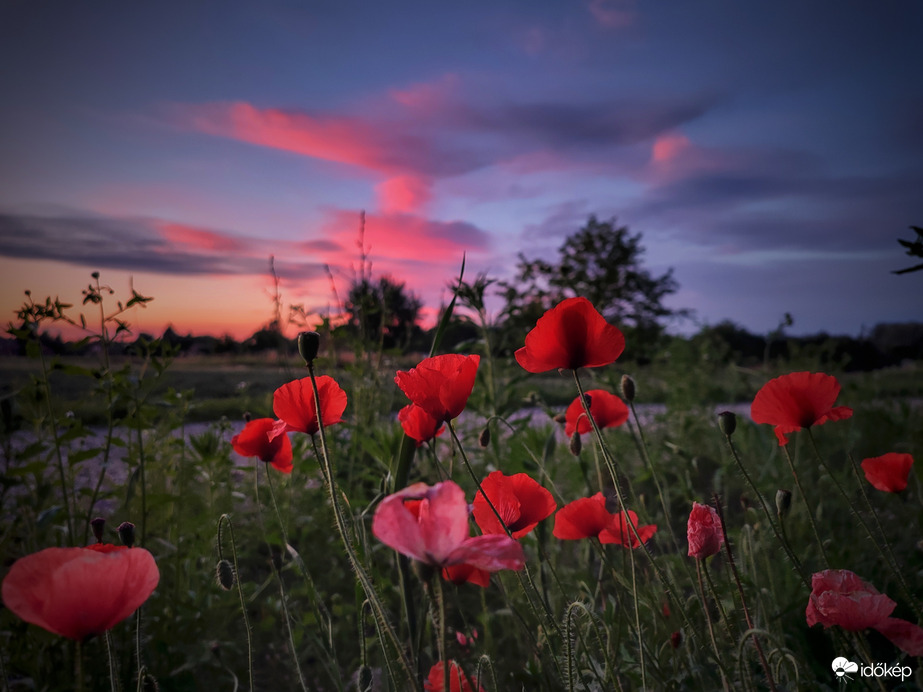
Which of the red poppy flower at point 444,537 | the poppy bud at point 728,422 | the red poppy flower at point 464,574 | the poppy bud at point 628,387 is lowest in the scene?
the red poppy flower at point 464,574

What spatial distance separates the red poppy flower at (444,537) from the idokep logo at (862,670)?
0.76 meters

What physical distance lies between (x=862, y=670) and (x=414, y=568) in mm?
980

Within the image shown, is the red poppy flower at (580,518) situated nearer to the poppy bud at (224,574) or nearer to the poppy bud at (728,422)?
the poppy bud at (728,422)

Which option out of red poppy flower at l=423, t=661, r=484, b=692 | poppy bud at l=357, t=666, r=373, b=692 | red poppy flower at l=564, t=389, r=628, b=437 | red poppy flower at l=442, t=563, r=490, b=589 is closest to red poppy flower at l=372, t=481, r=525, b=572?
poppy bud at l=357, t=666, r=373, b=692

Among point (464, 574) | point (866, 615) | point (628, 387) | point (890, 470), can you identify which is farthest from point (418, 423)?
point (890, 470)

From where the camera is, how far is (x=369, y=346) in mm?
2762

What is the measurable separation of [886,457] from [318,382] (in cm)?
124

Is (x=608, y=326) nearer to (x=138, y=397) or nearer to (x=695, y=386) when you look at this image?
(x=138, y=397)

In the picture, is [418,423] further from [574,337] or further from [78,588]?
[78,588]

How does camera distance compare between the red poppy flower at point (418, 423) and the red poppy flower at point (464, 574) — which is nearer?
the red poppy flower at point (418, 423)

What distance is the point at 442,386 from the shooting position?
0.84 meters

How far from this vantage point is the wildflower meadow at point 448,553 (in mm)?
699

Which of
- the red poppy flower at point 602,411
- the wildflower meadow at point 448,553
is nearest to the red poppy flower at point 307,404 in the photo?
the wildflower meadow at point 448,553

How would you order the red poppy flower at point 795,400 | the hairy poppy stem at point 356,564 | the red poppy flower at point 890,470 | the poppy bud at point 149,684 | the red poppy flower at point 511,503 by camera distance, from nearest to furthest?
the hairy poppy stem at point 356,564 < the poppy bud at point 149,684 < the red poppy flower at point 511,503 < the red poppy flower at point 795,400 < the red poppy flower at point 890,470
